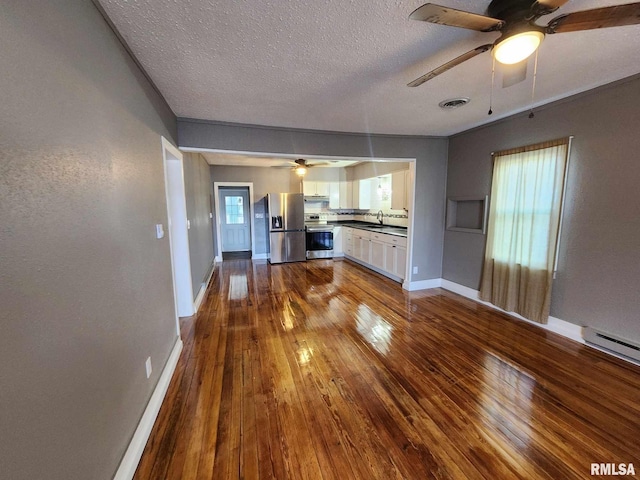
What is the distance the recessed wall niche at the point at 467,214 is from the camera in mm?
3691

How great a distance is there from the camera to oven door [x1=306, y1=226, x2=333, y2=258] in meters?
6.59

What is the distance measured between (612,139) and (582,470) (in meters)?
2.71

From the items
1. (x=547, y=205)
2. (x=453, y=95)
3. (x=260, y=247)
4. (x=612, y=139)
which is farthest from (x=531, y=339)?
(x=260, y=247)

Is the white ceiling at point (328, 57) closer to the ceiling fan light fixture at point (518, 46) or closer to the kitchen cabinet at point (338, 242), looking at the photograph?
the ceiling fan light fixture at point (518, 46)

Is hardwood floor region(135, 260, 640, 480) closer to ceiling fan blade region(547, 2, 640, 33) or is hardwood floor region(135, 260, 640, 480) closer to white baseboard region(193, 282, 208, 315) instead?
white baseboard region(193, 282, 208, 315)

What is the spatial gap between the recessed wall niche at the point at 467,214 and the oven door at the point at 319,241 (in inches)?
121

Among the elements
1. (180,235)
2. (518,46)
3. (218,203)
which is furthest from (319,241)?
(518,46)

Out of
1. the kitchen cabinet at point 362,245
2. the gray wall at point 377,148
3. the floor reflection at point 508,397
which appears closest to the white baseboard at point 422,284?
the gray wall at point 377,148

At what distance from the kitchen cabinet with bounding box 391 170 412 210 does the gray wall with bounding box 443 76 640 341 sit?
1.86 meters

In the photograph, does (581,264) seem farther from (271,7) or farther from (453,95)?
(271,7)

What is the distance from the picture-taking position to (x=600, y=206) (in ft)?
8.12

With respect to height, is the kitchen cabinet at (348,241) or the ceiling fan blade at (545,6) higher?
the ceiling fan blade at (545,6)

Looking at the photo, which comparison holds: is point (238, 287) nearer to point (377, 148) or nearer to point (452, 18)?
point (377, 148)

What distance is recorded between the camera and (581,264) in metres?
2.63
